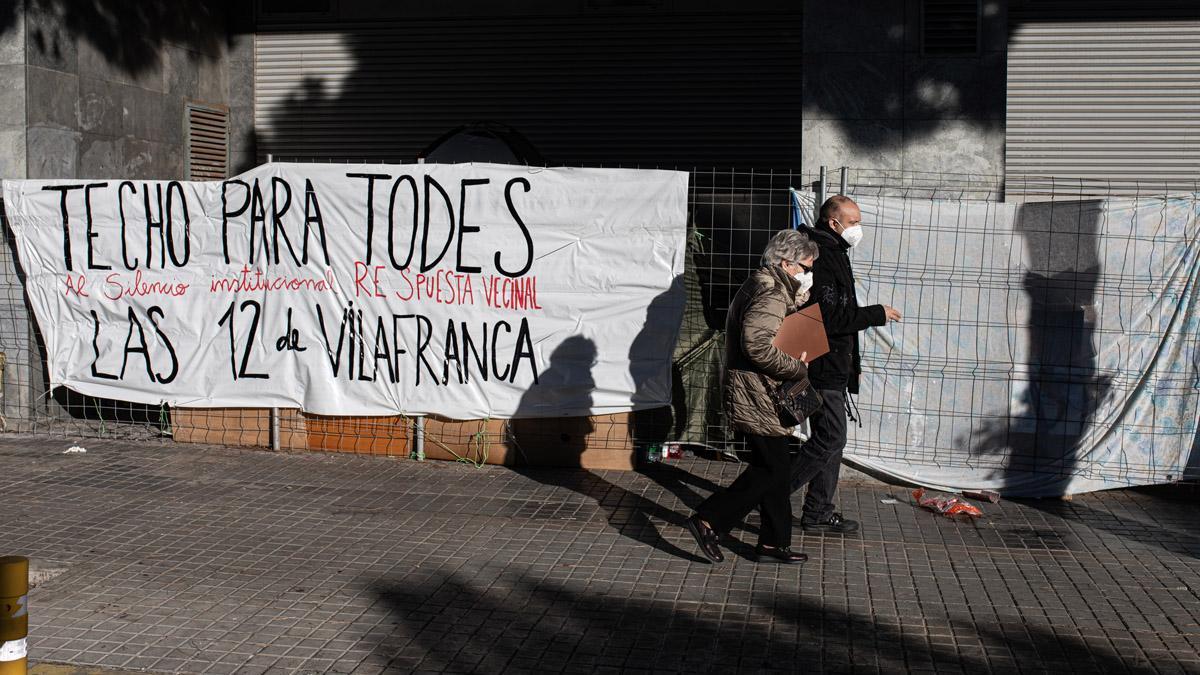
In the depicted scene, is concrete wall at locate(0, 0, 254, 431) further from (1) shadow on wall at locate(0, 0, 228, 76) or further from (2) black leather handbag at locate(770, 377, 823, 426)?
(2) black leather handbag at locate(770, 377, 823, 426)

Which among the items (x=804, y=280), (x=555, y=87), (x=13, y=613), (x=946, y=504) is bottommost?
(x=946, y=504)

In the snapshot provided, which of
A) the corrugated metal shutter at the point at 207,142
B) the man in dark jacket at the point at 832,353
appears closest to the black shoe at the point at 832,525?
the man in dark jacket at the point at 832,353

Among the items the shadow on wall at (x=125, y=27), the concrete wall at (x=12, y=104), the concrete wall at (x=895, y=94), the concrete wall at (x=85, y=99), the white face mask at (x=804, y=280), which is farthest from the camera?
the shadow on wall at (x=125, y=27)

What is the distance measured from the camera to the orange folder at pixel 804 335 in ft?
21.6

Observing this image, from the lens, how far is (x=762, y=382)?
6484 millimetres

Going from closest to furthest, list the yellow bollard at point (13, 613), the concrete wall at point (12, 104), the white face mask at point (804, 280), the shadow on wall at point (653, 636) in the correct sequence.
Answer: the yellow bollard at point (13, 613), the shadow on wall at point (653, 636), the white face mask at point (804, 280), the concrete wall at point (12, 104)

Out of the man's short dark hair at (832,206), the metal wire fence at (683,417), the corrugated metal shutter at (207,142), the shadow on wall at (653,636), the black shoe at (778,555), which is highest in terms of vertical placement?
the corrugated metal shutter at (207,142)

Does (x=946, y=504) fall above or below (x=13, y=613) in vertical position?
below

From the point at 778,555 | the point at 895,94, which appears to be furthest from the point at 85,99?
the point at 778,555

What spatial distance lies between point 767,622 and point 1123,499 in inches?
147

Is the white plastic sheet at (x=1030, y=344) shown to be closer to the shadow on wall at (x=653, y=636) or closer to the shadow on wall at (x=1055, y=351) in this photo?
the shadow on wall at (x=1055, y=351)

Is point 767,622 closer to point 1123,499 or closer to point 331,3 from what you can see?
point 1123,499

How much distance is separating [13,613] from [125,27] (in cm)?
921

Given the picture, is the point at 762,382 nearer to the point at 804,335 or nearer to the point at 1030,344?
the point at 804,335
